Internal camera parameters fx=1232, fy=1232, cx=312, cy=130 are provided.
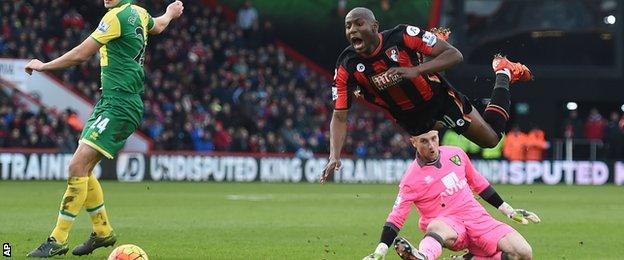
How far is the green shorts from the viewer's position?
1166cm

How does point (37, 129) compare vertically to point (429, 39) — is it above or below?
below

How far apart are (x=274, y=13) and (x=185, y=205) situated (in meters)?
22.1

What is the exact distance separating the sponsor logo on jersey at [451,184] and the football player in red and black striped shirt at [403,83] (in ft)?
1.88

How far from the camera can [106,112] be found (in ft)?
38.6

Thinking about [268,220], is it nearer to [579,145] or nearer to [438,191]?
[438,191]

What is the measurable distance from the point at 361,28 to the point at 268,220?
788cm

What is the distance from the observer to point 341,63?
1122cm

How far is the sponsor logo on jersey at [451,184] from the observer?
11031 mm

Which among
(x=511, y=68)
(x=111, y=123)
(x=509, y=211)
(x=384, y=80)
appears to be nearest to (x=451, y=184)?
(x=509, y=211)

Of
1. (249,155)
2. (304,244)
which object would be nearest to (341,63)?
(304,244)

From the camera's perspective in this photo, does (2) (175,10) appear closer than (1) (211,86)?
Yes

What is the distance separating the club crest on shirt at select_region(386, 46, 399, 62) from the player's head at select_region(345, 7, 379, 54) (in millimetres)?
207

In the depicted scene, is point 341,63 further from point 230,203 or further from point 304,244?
point 230,203

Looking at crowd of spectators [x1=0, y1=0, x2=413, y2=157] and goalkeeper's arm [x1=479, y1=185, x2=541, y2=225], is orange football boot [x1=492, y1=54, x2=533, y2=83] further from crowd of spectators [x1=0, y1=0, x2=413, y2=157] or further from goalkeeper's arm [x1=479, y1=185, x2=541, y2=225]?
crowd of spectators [x1=0, y1=0, x2=413, y2=157]
